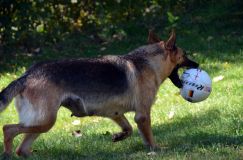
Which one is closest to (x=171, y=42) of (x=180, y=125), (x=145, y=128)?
(x=145, y=128)

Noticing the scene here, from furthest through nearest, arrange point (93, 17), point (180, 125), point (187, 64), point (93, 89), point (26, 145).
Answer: point (93, 17) → point (180, 125) → point (187, 64) → point (26, 145) → point (93, 89)

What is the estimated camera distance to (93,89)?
721 cm

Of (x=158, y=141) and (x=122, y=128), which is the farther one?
(x=122, y=128)

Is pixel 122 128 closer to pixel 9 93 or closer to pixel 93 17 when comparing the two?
pixel 9 93

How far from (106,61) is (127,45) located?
6.30 metres

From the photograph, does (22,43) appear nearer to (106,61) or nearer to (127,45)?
(127,45)

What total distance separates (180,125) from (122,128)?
0.97 m

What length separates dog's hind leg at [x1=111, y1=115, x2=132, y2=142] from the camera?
306 inches

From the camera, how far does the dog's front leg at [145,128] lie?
7395 millimetres

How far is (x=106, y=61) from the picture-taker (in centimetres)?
746

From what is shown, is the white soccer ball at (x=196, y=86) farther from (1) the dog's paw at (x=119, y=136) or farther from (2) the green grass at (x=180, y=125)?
(1) the dog's paw at (x=119, y=136)

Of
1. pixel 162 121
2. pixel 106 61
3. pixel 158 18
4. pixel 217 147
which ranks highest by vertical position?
pixel 106 61

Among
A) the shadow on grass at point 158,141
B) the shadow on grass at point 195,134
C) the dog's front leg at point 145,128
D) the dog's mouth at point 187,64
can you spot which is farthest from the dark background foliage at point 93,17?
the dog's front leg at point 145,128

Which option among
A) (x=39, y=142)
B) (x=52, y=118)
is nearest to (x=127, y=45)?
(x=39, y=142)
